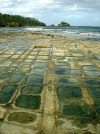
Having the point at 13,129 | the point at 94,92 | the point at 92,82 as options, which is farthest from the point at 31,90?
the point at 92,82

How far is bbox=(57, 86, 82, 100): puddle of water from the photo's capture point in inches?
95.0

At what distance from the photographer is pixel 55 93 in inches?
98.5

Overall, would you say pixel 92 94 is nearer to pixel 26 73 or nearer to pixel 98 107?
pixel 98 107

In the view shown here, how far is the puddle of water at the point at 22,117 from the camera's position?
6.00 feet

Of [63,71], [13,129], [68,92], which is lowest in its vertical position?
[13,129]

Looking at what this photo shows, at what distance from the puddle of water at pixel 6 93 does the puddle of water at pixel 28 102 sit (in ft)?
0.62

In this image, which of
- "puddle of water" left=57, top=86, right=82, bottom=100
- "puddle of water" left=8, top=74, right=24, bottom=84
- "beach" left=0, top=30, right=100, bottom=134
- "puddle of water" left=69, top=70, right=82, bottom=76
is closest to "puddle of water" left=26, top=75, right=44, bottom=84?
"beach" left=0, top=30, right=100, bottom=134

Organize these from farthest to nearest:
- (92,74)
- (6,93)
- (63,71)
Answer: (63,71) → (92,74) → (6,93)

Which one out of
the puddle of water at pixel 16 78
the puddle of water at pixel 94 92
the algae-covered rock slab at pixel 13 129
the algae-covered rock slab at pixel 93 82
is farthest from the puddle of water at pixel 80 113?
the puddle of water at pixel 16 78

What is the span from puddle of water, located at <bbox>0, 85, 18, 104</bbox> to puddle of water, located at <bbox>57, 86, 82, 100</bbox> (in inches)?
34.4

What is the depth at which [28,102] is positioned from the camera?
224cm

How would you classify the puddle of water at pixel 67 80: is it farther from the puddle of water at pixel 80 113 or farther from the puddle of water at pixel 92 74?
the puddle of water at pixel 80 113

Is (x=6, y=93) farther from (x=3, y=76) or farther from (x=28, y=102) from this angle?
(x=3, y=76)

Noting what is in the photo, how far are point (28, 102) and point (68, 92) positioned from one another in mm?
776
